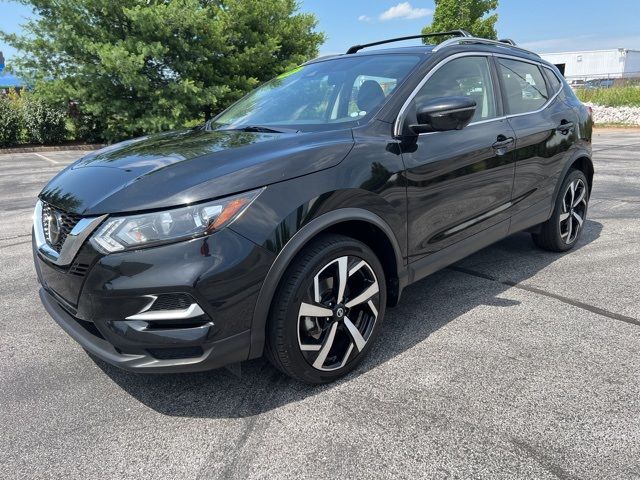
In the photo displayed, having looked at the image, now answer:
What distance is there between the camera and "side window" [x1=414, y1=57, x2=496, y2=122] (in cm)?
→ 309

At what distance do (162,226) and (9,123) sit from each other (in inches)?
663

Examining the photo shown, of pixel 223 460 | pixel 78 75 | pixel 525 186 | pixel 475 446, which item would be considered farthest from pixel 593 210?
pixel 78 75

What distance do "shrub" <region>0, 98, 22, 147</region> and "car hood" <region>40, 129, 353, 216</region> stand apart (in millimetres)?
15676

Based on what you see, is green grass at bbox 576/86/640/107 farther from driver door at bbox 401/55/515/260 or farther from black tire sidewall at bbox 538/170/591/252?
driver door at bbox 401/55/515/260

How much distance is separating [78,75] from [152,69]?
87.6 inches

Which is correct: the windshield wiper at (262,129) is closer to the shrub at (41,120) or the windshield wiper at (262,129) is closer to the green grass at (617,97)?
the shrub at (41,120)

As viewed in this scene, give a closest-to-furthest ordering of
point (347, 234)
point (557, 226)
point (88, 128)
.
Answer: point (347, 234) < point (557, 226) < point (88, 128)

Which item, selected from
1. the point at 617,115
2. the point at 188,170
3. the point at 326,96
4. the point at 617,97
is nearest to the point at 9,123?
the point at 326,96

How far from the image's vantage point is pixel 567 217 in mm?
4508

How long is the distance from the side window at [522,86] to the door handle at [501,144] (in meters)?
0.30

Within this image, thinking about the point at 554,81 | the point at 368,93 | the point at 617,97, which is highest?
the point at 617,97

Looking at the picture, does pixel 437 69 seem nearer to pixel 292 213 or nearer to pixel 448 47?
pixel 448 47

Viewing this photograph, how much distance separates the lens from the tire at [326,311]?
228 cm

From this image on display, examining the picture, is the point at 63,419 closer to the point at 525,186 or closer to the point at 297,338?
the point at 297,338
